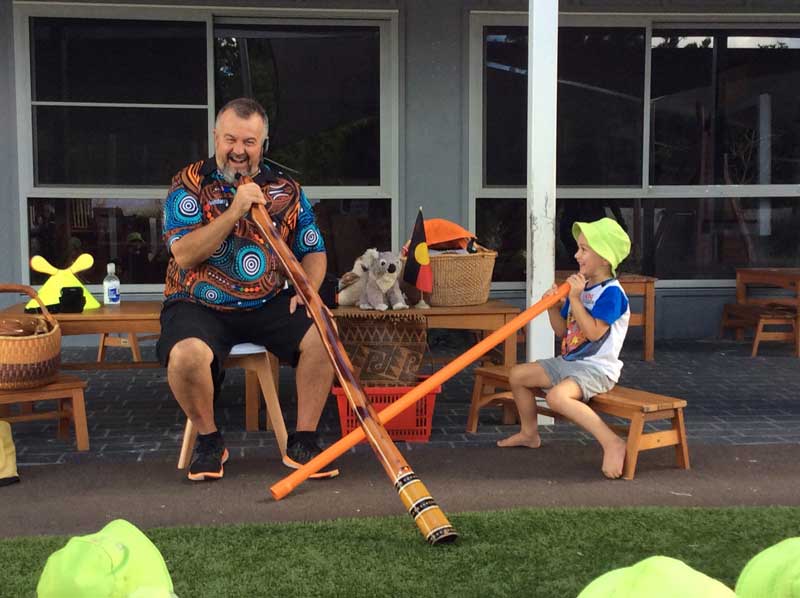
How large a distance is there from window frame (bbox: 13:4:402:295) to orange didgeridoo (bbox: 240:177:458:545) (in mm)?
3666

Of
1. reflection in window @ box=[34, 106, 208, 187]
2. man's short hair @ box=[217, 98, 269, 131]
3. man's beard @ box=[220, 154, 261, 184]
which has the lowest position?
man's beard @ box=[220, 154, 261, 184]

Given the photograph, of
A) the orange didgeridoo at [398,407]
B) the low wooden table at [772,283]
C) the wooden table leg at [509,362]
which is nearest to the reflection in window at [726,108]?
the low wooden table at [772,283]

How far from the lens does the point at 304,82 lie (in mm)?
7262

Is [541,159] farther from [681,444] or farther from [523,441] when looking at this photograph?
[681,444]

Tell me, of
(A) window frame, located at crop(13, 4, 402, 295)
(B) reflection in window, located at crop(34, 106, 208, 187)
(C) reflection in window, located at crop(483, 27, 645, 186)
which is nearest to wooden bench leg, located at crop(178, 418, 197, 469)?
(A) window frame, located at crop(13, 4, 402, 295)

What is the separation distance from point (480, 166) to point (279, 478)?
4336 mm

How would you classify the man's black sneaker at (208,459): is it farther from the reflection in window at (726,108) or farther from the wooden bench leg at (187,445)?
the reflection in window at (726,108)

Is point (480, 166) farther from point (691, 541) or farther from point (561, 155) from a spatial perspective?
point (691, 541)

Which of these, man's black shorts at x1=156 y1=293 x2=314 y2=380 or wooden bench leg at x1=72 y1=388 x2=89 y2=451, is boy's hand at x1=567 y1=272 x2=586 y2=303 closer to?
man's black shorts at x1=156 y1=293 x2=314 y2=380

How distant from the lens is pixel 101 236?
23.5 ft

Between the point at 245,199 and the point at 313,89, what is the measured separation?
13.4 ft

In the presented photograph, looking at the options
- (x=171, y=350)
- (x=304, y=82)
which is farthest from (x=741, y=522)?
(x=304, y=82)

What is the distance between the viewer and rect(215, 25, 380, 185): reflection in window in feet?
23.5

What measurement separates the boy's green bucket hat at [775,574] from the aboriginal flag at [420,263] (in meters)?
3.86
